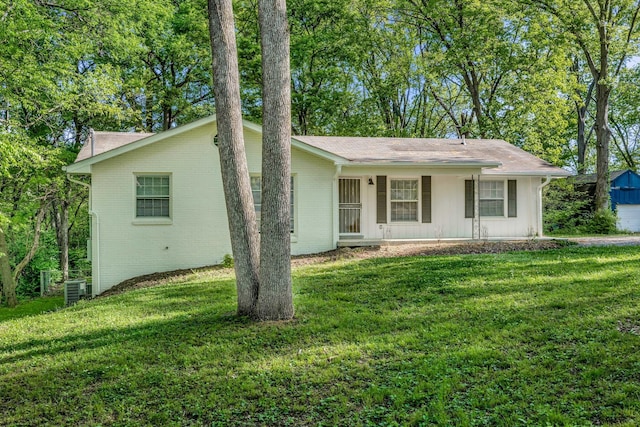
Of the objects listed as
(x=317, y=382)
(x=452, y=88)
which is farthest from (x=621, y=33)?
(x=317, y=382)

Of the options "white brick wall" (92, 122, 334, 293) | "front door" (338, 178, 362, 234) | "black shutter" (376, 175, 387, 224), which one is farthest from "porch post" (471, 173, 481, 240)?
"white brick wall" (92, 122, 334, 293)

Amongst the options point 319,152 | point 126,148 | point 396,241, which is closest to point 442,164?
point 396,241

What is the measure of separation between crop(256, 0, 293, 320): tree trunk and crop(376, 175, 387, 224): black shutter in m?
8.60

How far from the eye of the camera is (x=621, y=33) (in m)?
20.9

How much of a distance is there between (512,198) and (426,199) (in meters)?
3.05

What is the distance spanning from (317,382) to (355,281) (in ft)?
14.4

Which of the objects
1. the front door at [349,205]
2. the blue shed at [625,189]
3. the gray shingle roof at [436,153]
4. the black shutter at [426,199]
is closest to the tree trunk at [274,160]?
the gray shingle roof at [436,153]

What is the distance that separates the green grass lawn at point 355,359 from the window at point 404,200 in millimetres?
6618

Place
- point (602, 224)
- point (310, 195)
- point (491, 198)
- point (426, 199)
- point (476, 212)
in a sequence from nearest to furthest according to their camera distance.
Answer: point (310, 195), point (426, 199), point (476, 212), point (491, 198), point (602, 224)

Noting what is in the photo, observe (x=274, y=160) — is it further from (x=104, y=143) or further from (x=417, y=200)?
(x=104, y=143)

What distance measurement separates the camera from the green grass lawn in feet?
11.6

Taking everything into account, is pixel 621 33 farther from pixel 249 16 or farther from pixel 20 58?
pixel 20 58

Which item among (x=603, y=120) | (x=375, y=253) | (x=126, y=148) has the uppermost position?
(x=603, y=120)

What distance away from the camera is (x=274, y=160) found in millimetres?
5684
